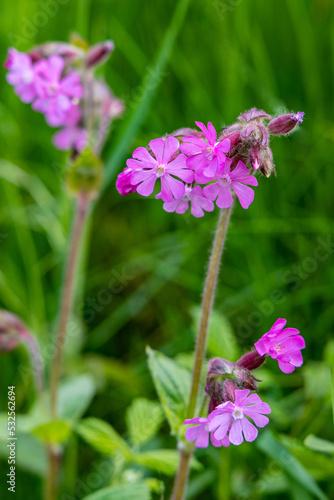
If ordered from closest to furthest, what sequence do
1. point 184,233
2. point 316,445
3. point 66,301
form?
point 316,445
point 66,301
point 184,233

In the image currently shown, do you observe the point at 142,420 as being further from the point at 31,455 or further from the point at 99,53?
the point at 99,53

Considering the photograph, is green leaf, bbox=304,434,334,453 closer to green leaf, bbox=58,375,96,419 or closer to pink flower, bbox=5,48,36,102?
green leaf, bbox=58,375,96,419

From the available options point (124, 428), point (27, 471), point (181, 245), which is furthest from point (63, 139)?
point (27, 471)

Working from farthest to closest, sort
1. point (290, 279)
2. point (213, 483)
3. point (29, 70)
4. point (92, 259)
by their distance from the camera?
point (92, 259) < point (290, 279) < point (29, 70) < point (213, 483)

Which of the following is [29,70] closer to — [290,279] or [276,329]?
[290,279]

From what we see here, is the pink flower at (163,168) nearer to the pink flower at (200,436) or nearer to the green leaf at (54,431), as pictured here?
the pink flower at (200,436)

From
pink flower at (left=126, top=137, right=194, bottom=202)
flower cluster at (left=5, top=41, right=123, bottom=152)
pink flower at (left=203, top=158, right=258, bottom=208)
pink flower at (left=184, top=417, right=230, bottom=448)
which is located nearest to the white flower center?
pink flower at (left=126, top=137, right=194, bottom=202)

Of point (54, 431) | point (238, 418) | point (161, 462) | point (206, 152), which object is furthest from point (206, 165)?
point (54, 431)

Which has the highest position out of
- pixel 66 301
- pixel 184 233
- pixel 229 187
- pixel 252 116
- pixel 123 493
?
pixel 184 233
